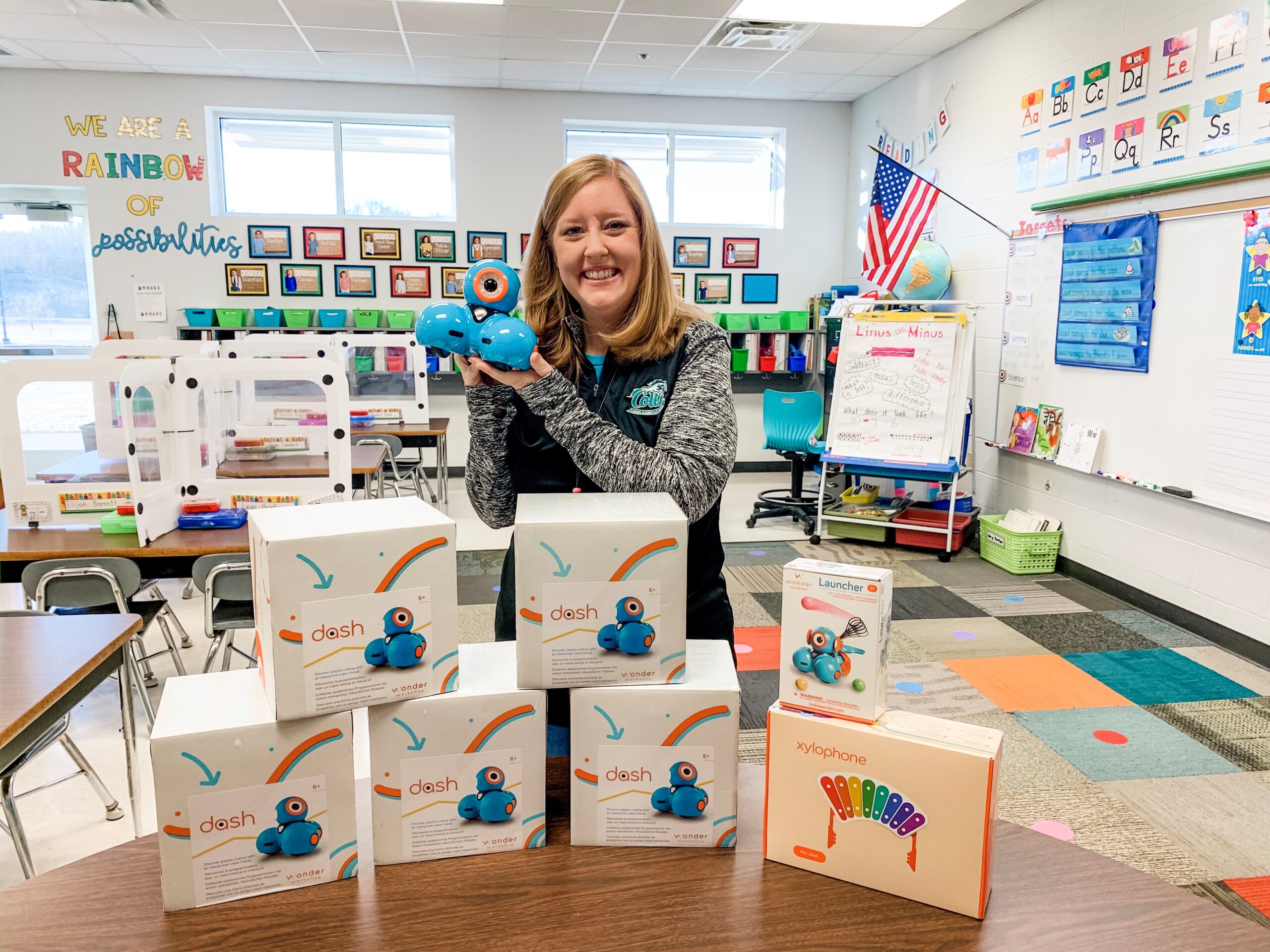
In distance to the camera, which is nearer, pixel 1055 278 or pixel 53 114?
pixel 1055 278

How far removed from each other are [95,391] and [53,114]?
4.51m

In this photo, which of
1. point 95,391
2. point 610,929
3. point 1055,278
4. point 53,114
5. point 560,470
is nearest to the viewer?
point 610,929

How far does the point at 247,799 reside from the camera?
0.94 m

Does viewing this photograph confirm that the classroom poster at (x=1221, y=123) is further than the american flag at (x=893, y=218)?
No

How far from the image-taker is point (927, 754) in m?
0.94

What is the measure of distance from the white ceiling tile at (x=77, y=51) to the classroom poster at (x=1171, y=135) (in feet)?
20.6

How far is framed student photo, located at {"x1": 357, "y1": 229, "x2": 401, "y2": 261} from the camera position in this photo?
7.07 m

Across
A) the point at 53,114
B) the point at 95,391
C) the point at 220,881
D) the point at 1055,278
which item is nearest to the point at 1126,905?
the point at 220,881

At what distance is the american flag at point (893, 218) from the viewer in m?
5.36

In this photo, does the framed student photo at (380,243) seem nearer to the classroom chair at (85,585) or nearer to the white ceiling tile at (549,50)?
the white ceiling tile at (549,50)

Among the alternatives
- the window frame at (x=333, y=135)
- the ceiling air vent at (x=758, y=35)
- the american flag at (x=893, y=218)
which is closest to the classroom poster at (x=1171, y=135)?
the american flag at (x=893, y=218)

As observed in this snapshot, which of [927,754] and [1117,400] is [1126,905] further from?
[1117,400]

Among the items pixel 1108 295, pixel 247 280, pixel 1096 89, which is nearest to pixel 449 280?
pixel 247 280

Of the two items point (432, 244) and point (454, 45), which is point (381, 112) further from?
point (454, 45)
